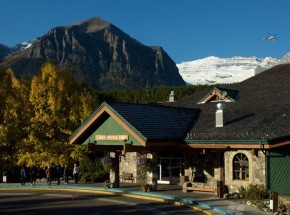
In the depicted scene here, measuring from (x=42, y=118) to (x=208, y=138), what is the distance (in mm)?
14689

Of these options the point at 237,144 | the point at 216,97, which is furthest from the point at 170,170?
the point at 237,144

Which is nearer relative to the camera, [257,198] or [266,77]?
[257,198]

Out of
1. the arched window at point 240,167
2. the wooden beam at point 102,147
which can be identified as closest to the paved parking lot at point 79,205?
the wooden beam at point 102,147

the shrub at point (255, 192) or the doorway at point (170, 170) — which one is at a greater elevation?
the doorway at point (170, 170)

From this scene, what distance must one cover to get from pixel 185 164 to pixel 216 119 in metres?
3.69

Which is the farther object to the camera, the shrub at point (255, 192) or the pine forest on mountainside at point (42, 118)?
the pine forest on mountainside at point (42, 118)

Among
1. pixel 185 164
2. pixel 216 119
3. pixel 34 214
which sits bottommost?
pixel 34 214

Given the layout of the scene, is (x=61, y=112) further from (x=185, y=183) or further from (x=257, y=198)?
(x=257, y=198)

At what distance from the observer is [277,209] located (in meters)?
19.9

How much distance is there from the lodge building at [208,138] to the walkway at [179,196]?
105 centimetres

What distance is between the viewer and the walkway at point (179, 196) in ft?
68.4

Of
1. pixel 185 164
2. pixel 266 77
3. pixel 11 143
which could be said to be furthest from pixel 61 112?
pixel 266 77

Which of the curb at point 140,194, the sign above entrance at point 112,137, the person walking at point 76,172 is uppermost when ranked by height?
the sign above entrance at point 112,137

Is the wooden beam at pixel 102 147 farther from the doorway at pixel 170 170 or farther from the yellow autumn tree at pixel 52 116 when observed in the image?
the yellow autumn tree at pixel 52 116
